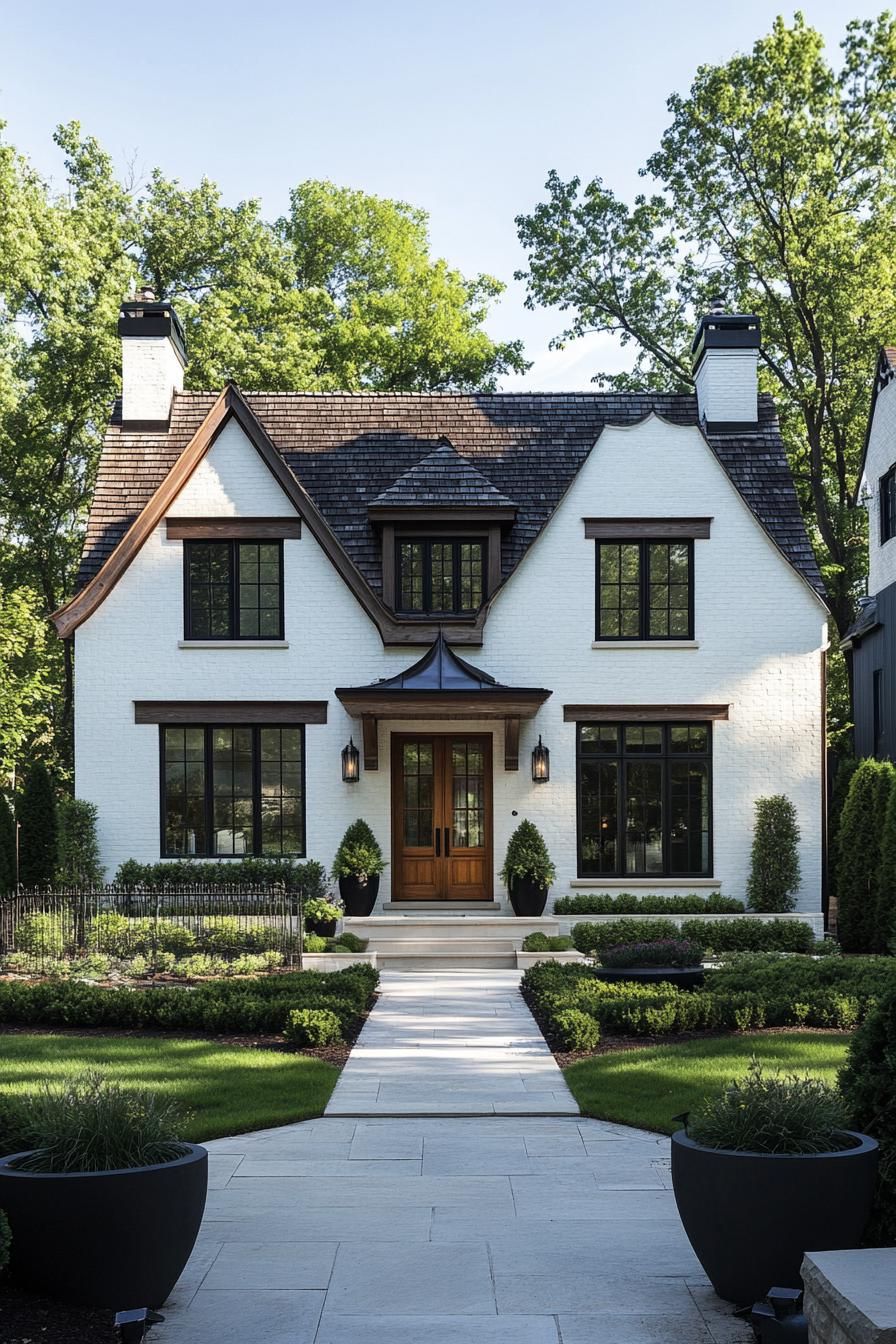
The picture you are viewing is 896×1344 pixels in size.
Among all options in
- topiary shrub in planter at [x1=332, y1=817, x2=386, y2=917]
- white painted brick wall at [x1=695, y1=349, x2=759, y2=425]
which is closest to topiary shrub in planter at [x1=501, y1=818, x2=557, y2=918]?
topiary shrub in planter at [x1=332, y1=817, x2=386, y2=917]

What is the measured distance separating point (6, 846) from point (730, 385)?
47.4 ft

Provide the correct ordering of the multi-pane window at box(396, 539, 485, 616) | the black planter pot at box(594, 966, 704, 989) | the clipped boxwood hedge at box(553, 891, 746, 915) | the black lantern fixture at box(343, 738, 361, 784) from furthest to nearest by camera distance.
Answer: the multi-pane window at box(396, 539, 485, 616) → the black lantern fixture at box(343, 738, 361, 784) → the clipped boxwood hedge at box(553, 891, 746, 915) → the black planter pot at box(594, 966, 704, 989)

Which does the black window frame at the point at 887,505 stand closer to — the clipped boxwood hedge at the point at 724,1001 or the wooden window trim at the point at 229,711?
the wooden window trim at the point at 229,711

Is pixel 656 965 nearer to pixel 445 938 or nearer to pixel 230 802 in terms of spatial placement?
pixel 445 938

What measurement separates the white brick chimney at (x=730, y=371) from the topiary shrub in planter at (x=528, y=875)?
7.98m

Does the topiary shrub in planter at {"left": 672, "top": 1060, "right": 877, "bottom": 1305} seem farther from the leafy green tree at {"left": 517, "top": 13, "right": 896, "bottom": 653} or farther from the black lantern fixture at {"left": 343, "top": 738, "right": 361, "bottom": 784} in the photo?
the leafy green tree at {"left": 517, "top": 13, "right": 896, "bottom": 653}

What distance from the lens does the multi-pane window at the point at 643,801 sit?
21188 mm

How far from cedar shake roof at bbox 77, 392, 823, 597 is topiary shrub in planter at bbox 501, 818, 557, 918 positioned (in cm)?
444

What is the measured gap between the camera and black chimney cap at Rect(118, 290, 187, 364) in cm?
2292

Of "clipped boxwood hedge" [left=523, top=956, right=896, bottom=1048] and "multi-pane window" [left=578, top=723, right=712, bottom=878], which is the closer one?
"clipped boxwood hedge" [left=523, top=956, right=896, bottom=1048]

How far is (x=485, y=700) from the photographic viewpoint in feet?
65.5

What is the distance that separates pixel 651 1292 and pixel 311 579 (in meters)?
16.0

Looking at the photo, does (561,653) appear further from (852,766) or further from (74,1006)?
(74,1006)

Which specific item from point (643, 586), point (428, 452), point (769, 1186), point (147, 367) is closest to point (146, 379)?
point (147, 367)
